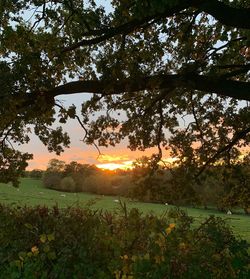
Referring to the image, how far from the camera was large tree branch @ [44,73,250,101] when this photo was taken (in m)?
12.5

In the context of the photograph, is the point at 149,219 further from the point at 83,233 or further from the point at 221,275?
the point at 83,233

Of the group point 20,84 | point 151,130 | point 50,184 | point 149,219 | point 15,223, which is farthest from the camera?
point 50,184

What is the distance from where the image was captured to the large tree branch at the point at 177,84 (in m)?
12.5

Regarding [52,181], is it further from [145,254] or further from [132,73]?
[145,254]

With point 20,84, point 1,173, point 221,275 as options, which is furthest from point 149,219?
point 1,173

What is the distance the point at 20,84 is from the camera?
42.8 feet

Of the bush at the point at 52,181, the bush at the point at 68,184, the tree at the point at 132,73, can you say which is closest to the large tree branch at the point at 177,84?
the tree at the point at 132,73

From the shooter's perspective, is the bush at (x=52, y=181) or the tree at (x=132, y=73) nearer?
the tree at (x=132, y=73)

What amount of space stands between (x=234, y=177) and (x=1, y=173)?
9.36 m

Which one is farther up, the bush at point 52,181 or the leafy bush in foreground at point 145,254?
the bush at point 52,181

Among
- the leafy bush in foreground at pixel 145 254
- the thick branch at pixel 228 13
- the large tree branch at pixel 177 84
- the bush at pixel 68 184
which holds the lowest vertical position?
the leafy bush in foreground at pixel 145 254

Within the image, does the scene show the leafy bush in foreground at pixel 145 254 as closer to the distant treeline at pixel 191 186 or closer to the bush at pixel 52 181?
the distant treeline at pixel 191 186

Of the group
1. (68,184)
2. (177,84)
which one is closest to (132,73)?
(177,84)

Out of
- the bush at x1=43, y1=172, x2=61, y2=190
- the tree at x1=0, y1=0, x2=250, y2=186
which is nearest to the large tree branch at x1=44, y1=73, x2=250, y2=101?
the tree at x1=0, y1=0, x2=250, y2=186
